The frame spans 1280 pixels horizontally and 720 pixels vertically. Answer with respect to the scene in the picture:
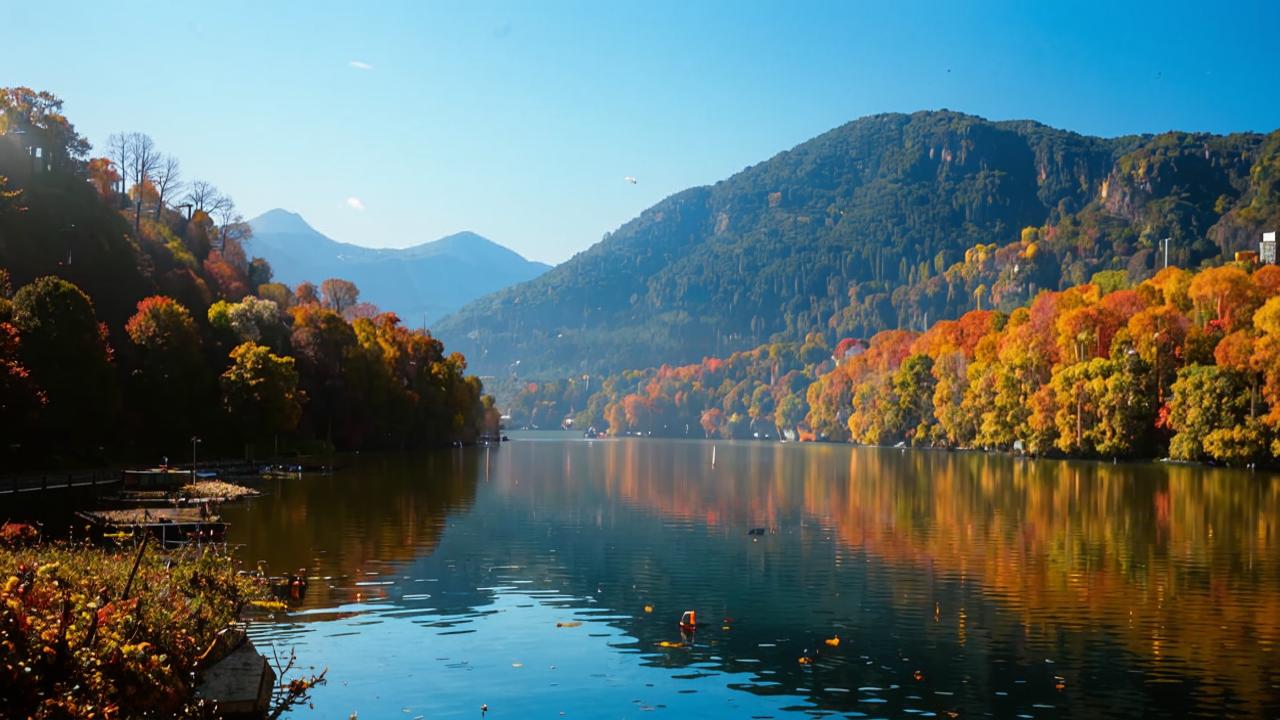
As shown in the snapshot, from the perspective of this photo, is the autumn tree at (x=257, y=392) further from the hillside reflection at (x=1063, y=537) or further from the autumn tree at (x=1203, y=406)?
the autumn tree at (x=1203, y=406)

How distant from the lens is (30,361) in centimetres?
8538

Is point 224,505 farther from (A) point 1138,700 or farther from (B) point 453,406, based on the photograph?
(B) point 453,406

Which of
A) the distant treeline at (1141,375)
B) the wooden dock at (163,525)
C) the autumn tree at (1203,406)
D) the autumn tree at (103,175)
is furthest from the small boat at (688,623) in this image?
the autumn tree at (103,175)

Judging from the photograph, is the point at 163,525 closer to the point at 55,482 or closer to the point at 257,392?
the point at 55,482

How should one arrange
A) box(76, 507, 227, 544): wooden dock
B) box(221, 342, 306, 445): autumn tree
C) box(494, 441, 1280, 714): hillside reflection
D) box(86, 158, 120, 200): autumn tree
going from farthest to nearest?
box(86, 158, 120, 200): autumn tree
box(221, 342, 306, 445): autumn tree
box(76, 507, 227, 544): wooden dock
box(494, 441, 1280, 714): hillside reflection

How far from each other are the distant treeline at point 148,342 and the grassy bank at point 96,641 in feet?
167

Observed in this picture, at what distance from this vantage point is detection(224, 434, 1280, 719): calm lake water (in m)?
27.2

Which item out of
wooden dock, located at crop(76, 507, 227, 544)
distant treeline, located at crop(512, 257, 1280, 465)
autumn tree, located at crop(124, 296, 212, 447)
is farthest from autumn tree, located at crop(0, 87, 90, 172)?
distant treeline, located at crop(512, 257, 1280, 465)

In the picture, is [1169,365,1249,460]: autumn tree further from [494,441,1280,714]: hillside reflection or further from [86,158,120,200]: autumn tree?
[86,158,120,200]: autumn tree

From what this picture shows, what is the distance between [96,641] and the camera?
21.2 meters

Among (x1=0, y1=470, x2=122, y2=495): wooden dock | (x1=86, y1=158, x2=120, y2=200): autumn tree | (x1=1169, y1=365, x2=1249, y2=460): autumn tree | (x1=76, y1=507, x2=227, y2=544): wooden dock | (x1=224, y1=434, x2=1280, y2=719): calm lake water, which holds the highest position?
(x1=86, y1=158, x2=120, y2=200): autumn tree

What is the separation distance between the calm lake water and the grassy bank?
364 cm

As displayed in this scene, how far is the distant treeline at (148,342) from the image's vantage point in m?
87.3

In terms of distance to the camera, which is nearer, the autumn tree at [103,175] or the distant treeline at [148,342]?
the distant treeline at [148,342]
